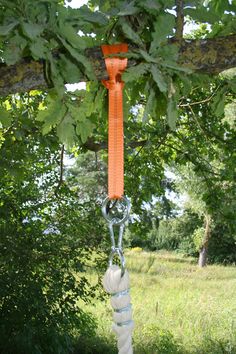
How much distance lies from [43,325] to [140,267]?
10182mm

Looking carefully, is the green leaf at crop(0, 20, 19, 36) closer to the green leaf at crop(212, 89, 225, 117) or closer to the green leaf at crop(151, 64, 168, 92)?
the green leaf at crop(151, 64, 168, 92)

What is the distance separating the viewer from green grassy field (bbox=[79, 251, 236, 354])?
7.22 metres

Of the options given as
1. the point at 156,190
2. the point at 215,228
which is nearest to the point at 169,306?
the point at 156,190

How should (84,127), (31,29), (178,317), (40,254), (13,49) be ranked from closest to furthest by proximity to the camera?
(31,29) → (13,49) → (84,127) → (40,254) → (178,317)

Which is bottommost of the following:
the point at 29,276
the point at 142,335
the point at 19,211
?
the point at 142,335

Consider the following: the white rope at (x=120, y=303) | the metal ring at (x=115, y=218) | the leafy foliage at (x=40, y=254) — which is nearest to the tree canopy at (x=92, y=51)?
the metal ring at (x=115, y=218)

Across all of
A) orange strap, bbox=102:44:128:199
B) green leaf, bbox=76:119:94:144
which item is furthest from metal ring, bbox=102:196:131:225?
green leaf, bbox=76:119:94:144

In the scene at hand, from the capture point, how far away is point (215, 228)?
875 inches

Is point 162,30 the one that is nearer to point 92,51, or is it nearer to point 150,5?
point 150,5

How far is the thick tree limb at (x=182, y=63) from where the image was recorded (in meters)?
1.25

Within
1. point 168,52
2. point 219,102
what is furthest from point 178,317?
point 168,52

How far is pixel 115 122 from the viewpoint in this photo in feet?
3.90

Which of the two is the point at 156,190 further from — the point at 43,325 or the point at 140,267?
the point at 140,267

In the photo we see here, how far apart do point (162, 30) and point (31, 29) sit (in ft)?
1.03
